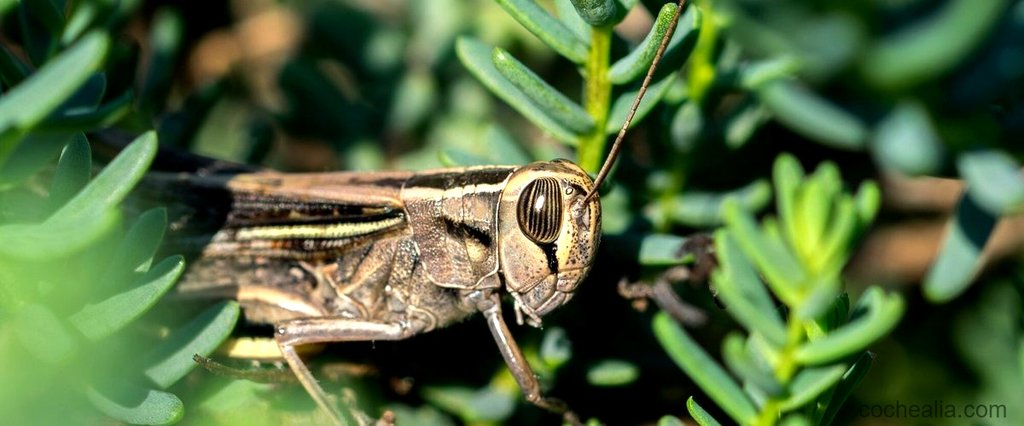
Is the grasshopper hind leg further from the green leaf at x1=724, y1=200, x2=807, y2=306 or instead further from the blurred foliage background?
the green leaf at x1=724, y1=200, x2=807, y2=306

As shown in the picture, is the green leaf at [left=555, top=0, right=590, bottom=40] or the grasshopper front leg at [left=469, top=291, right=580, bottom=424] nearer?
the green leaf at [left=555, top=0, right=590, bottom=40]

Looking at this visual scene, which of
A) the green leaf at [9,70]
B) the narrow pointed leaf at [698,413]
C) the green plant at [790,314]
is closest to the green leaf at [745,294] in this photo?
the green plant at [790,314]

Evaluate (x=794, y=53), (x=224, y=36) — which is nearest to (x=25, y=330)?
(x=794, y=53)

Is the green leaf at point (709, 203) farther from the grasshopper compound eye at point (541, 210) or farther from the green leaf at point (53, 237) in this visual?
the green leaf at point (53, 237)

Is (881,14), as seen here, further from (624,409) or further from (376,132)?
(376,132)

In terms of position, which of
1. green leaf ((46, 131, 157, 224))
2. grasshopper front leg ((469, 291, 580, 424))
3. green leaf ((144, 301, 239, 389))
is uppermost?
green leaf ((46, 131, 157, 224))

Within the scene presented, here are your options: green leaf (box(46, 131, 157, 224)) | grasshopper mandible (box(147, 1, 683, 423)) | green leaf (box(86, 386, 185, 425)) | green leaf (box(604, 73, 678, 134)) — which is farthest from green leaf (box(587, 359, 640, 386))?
green leaf (box(46, 131, 157, 224))
